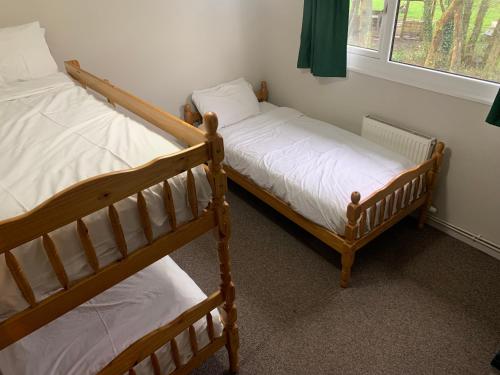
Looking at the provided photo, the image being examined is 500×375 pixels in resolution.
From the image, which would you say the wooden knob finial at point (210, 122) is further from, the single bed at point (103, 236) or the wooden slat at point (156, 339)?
the wooden slat at point (156, 339)

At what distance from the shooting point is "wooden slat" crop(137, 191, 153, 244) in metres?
1.10

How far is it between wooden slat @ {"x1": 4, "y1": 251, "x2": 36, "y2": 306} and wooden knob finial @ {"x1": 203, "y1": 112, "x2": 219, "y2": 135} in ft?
2.01

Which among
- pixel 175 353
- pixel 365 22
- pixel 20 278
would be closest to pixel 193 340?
pixel 175 353

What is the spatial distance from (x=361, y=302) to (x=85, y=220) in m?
1.58

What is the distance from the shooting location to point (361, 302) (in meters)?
2.06

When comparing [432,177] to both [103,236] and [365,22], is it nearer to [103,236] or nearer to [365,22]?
[365,22]

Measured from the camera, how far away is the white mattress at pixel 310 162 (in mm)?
2109

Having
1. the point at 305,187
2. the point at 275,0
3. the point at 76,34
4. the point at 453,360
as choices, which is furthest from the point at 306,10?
the point at 453,360

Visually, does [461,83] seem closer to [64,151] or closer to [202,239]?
[202,239]

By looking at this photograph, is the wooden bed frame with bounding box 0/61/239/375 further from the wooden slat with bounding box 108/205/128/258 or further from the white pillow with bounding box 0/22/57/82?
the white pillow with bounding box 0/22/57/82

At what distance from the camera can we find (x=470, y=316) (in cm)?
195

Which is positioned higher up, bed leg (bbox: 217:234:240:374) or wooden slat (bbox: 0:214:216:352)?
wooden slat (bbox: 0:214:216:352)

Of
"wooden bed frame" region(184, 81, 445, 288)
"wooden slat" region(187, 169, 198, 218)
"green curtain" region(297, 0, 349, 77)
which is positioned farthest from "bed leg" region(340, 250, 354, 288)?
"green curtain" region(297, 0, 349, 77)

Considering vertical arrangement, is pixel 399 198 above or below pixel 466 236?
above
